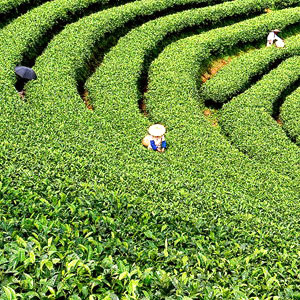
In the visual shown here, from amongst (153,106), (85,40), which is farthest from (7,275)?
(85,40)

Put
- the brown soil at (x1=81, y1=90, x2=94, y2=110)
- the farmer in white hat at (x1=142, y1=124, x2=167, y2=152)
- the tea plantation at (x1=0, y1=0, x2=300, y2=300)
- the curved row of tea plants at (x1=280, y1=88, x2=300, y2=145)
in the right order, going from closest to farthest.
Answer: the tea plantation at (x1=0, y1=0, x2=300, y2=300), the farmer in white hat at (x1=142, y1=124, x2=167, y2=152), the brown soil at (x1=81, y1=90, x2=94, y2=110), the curved row of tea plants at (x1=280, y1=88, x2=300, y2=145)

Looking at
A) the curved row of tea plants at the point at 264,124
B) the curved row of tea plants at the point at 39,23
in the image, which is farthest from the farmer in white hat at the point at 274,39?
the curved row of tea plants at the point at 39,23

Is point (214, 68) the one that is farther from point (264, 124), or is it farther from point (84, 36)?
point (84, 36)

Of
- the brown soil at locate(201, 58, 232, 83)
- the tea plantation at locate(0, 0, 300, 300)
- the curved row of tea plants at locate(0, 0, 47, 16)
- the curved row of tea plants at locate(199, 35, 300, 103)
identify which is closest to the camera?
the tea plantation at locate(0, 0, 300, 300)

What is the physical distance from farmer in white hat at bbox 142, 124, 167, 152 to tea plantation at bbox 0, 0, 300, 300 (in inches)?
17.2

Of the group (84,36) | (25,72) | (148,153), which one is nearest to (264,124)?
(148,153)

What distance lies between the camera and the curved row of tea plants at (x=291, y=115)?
1577cm

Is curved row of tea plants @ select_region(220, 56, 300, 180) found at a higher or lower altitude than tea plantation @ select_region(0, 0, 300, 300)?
lower

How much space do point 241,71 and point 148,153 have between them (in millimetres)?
9790

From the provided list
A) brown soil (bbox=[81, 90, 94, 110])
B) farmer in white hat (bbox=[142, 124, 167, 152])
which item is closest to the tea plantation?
brown soil (bbox=[81, 90, 94, 110])

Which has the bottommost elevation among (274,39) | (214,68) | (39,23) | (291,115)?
(291,115)

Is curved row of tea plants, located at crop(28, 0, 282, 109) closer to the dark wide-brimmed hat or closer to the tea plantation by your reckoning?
the tea plantation

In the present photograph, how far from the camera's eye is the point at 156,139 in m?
12.0

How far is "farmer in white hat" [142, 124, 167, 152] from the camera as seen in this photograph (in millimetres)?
11828
